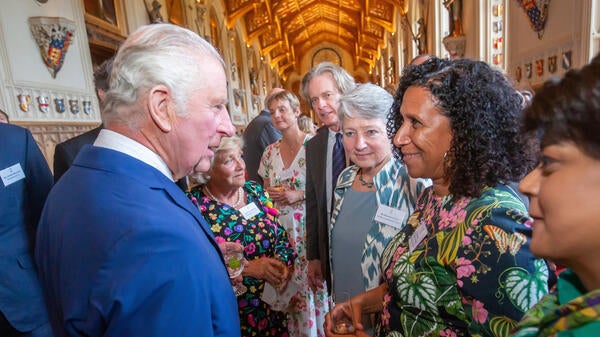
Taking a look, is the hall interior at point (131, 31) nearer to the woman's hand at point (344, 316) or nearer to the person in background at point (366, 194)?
the person in background at point (366, 194)

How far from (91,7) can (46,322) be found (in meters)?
5.13

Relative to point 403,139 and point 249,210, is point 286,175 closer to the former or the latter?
point 249,210

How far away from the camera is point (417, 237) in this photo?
47.1 inches

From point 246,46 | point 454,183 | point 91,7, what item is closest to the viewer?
point 454,183

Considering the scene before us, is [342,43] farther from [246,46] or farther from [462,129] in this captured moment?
[462,129]

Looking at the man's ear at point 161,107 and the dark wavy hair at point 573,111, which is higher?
the man's ear at point 161,107

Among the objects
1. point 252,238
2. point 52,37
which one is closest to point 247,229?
point 252,238

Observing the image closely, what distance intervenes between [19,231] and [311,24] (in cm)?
2622

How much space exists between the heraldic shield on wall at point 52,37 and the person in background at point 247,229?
11.4 feet

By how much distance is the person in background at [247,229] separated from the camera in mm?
1884

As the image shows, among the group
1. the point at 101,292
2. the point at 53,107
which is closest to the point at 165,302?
the point at 101,292

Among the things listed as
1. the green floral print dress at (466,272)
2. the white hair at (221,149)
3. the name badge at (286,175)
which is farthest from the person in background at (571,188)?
the name badge at (286,175)

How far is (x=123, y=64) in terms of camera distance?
2.70 ft

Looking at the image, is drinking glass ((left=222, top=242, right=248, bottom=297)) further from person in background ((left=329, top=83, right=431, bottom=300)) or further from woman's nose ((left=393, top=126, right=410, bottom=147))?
woman's nose ((left=393, top=126, right=410, bottom=147))
